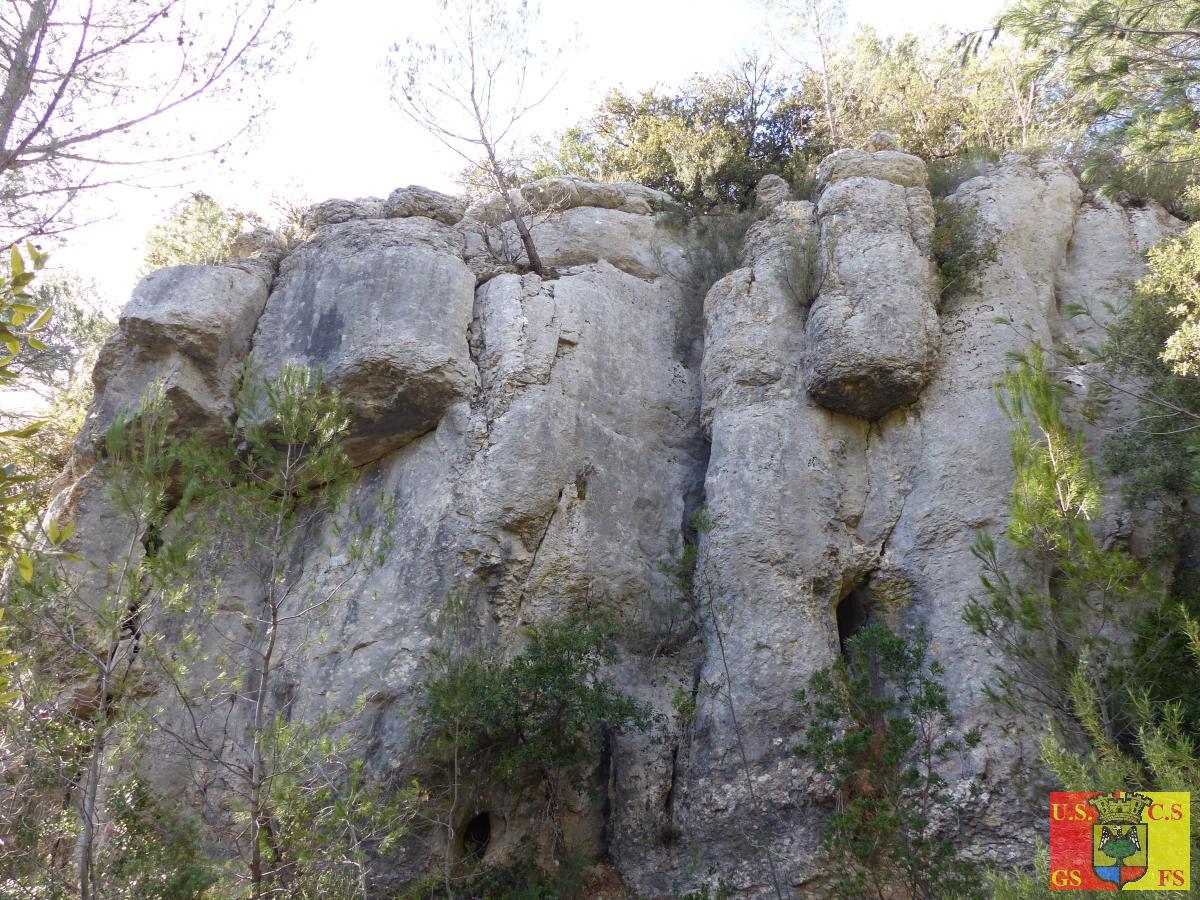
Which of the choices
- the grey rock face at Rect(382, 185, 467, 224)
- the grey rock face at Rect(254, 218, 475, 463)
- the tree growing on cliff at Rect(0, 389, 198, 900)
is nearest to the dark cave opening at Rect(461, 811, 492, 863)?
the tree growing on cliff at Rect(0, 389, 198, 900)

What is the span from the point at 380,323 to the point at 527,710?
4913 mm

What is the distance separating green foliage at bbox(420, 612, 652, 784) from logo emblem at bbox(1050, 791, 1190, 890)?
3859mm

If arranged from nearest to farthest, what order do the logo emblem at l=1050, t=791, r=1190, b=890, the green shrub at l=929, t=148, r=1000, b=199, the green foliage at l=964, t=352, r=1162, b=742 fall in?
the logo emblem at l=1050, t=791, r=1190, b=890 → the green foliage at l=964, t=352, r=1162, b=742 → the green shrub at l=929, t=148, r=1000, b=199

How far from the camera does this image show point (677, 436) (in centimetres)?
1112

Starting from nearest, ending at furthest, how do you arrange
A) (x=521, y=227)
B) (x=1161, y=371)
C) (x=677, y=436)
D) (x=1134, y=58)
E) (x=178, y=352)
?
(x=1161, y=371), (x=1134, y=58), (x=178, y=352), (x=677, y=436), (x=521, y=227)

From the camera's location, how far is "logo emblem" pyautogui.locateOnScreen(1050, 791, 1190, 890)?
4.60 metres

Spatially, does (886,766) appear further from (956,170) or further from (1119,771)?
(956,170)

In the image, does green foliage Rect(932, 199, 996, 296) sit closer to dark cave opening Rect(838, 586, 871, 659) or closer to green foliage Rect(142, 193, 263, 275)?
dark cave opening Rect(838, 586, 871, 659)

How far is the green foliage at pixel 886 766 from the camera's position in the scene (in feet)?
21.8

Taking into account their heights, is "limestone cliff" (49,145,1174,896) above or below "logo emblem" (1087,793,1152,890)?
above

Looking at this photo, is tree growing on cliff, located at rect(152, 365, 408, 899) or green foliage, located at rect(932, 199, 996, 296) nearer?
tree growing on cliff, located at rect(152, 365, 408, 899)

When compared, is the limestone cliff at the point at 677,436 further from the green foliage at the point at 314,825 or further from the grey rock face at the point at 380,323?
the green foliage at the point at 314,825

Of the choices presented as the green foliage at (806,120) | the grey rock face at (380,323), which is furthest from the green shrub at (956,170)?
the grey rock face at (380,323)

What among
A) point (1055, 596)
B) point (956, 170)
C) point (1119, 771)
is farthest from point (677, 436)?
point (1119, 771)
